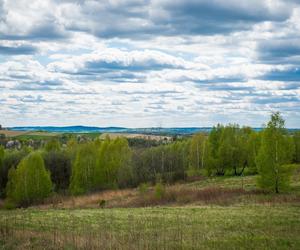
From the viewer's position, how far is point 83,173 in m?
64.9

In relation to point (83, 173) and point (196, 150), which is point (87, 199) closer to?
point (83, 173)

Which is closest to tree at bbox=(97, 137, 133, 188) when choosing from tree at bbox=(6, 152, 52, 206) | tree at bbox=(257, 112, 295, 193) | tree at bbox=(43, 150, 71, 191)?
tree at bbox=(43, 150, 71, 191)

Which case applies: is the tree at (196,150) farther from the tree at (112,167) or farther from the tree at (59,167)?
the tree at (59,167)

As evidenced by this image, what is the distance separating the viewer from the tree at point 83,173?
209 feet

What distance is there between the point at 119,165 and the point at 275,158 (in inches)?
1355

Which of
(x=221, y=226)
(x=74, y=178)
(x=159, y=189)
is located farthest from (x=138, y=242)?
(x=74, y=178)

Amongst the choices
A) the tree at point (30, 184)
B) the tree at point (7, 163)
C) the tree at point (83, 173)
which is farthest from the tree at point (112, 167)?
the tree at point (7, 163)

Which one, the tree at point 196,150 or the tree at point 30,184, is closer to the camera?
the tree at point 30,184

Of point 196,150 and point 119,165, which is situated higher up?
point 196,150

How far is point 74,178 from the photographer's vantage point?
63.9 m

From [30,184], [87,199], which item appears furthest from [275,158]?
[30,184]

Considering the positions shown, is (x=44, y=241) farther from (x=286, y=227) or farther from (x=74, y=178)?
(x=74, y=178)

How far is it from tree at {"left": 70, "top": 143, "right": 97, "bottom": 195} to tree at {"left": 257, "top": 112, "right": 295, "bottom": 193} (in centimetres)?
3094

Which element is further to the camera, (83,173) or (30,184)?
(83,173)
